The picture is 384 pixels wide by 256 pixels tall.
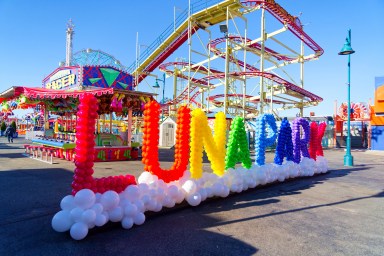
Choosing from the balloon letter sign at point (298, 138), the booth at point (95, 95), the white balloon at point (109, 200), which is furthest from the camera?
the booth at point (95, 95)

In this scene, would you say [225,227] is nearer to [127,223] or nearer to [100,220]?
[127,223]

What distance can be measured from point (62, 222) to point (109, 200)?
70 centimetres

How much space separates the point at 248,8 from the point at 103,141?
1722 centimetres

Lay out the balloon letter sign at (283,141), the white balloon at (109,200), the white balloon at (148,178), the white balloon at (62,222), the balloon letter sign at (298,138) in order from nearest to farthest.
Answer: the white balloon at (62,222) < the white balloon at (109,200) < the white balloon at (148,178) < the balloon letter sign at (283,141) < the balloon letter sign at (298,138)

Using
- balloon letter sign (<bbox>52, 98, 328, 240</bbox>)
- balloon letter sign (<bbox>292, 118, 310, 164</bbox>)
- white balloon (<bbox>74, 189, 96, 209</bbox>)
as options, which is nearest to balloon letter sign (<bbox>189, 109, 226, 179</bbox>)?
balloon letter sign (<bbox>52, 98, 328, 240</bbox>)

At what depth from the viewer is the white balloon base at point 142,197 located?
3.74 m

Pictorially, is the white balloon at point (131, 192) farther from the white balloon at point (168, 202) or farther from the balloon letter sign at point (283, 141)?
the balloon letter sign at point (283, 141)

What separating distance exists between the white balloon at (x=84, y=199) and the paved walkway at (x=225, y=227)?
502 mm

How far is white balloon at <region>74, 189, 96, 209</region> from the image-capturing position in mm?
3801

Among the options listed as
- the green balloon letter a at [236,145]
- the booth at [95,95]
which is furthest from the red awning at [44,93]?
the green balloon letter a at [236,145]

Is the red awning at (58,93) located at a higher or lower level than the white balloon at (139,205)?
higher

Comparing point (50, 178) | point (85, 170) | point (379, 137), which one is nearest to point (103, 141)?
point (50, 178)

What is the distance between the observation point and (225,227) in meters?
4.40

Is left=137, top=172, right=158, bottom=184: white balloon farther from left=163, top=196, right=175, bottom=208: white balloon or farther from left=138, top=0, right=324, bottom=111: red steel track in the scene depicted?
left=138, top=0, right=324, bottom=111: red steel track
